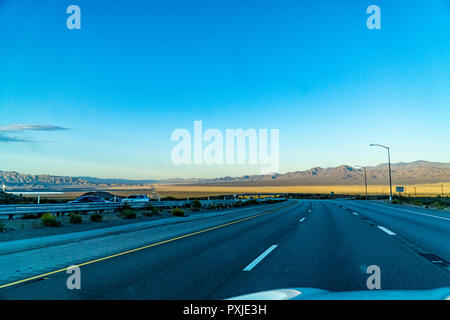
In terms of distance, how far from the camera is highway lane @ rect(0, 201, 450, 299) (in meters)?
6.12

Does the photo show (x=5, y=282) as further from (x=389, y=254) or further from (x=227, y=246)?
(x=389, y=254)

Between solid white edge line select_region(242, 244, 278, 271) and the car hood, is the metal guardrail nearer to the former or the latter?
solid white edge line select_region(242, 244, 278, 271)

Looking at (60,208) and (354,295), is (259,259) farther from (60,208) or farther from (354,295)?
(60,208)

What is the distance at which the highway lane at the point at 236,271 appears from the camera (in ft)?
20.1

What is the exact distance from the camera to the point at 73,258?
9.55m

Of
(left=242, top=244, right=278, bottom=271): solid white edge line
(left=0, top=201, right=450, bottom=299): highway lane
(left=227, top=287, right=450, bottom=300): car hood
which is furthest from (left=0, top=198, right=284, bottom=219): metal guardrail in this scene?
(left=227, top=287, right=450, bottom=300): car hood

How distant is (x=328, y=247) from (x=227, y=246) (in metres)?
3.02

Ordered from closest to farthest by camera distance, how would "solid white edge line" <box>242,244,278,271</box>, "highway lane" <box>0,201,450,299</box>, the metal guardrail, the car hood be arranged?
the car hood
"highway lane" <box>0,201,450,299</box>
"solid white edge line" <box>242,244,278,271</box>
the metal guardrail

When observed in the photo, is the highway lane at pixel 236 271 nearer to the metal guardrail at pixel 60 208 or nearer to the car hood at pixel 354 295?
the car hood at pixel 354 295

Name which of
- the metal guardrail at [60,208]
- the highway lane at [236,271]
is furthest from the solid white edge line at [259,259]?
the metal guardrail at [60,208]

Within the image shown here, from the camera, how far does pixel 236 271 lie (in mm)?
7609

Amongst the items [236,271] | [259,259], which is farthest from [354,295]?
[259,259]

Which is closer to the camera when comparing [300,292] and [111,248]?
[300,292]

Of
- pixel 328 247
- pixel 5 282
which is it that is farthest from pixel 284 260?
pixel 5 282
